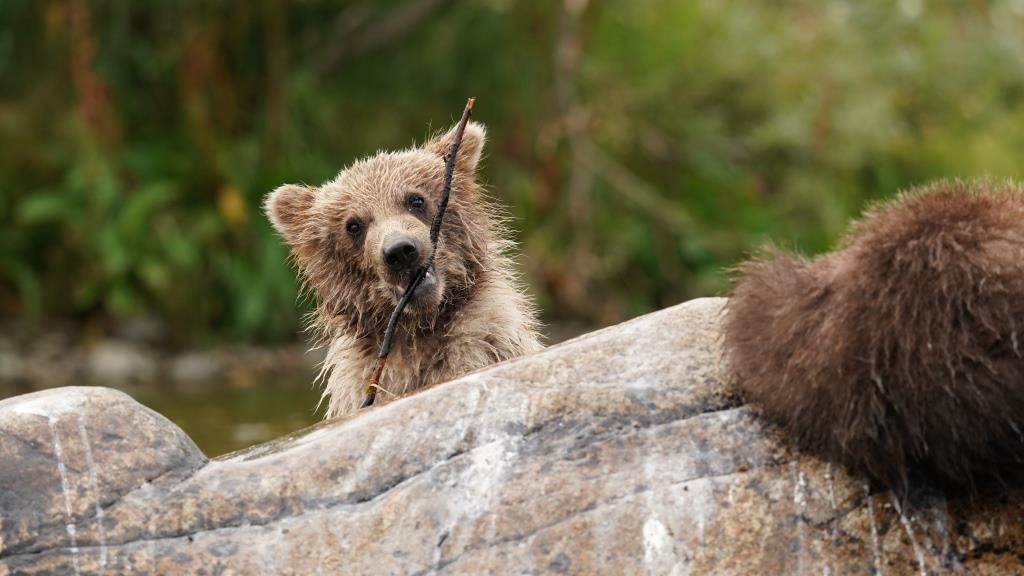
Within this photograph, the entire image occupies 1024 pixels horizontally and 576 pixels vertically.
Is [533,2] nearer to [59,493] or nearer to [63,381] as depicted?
[63,381]

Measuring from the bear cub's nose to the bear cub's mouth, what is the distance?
5cm

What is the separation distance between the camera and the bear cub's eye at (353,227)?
6.16 meters

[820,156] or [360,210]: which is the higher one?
[820,156]

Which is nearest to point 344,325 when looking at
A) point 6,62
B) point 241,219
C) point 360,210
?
point 360,210

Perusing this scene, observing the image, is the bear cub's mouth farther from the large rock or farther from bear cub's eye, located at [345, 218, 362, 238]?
the large rock

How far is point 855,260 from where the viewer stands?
12.6 feet

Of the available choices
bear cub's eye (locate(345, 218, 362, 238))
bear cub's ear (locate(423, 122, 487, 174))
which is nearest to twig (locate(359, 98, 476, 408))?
bear cub's eye (locate(345, 218, 362, 238))

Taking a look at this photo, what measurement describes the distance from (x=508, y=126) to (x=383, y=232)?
36.6 ft

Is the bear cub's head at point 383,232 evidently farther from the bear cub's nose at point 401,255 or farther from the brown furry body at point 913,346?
the brown furry body at point 913,346

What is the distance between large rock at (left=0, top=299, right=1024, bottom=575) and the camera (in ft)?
12.3

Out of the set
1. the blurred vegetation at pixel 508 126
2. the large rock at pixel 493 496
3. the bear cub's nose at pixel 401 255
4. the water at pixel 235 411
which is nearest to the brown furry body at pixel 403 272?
the bear cub's nose at pixel 401 255

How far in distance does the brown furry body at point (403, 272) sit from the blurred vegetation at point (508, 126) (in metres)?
8.00

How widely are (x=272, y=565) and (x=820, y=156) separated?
14645 millimetres

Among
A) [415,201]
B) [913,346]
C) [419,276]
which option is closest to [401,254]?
[419,276]
